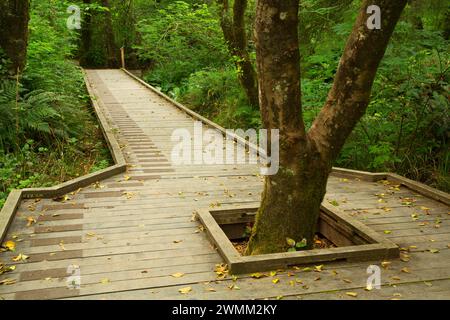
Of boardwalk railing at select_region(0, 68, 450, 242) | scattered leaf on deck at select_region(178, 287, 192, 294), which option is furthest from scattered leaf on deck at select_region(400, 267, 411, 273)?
boardwalk railing at select_region(0, 68, 450, 242)

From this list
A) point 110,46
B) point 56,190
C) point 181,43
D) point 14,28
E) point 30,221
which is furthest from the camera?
point 110,46

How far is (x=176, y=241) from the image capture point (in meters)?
4.85

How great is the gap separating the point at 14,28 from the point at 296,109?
22.8 ft

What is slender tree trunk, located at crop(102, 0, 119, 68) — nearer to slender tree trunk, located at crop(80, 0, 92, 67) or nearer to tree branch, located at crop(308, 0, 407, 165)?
slender tree trunk, located at crop(80, 0, 92, 67)

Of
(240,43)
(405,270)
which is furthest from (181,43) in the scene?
(405,270)

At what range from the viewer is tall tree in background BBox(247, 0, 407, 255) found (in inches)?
159

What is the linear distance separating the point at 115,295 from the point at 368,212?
3.38 metres

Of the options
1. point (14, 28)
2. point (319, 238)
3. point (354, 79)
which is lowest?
point (319, 238)

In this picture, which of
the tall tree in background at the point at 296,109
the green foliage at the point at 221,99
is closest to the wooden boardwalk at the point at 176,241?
the tall tree in background at the point at 296,109

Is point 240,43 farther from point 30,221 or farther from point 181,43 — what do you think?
point 30,221

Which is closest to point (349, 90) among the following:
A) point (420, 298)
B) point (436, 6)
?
→ point (420, 298)

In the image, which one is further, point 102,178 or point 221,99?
point 221,99

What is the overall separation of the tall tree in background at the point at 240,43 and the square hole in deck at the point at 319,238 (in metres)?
7.46

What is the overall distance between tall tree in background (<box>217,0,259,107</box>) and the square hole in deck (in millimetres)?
7464
